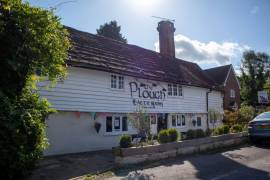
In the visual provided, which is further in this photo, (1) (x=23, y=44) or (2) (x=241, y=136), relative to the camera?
(2) (x=241, y=136)

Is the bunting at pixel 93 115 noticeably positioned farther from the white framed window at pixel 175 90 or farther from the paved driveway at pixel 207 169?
the white framed window at pixel 175 90

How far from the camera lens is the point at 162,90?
63.4ft

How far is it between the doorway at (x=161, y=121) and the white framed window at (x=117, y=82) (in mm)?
4661

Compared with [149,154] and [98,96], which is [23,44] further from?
[98,96]

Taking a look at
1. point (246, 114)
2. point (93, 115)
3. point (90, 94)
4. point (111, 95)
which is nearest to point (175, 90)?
point (246, 114)

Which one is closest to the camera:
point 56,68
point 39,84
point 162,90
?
point 56,68

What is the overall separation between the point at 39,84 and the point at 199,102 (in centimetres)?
1457

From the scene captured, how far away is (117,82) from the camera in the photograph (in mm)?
16312

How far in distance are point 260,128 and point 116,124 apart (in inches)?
317

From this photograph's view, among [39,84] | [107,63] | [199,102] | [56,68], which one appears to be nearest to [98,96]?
[107,63]

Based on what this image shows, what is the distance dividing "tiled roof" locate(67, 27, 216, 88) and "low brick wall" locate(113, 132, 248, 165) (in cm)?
602

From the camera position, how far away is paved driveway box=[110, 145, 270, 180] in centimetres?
753

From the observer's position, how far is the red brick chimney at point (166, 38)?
27094mm

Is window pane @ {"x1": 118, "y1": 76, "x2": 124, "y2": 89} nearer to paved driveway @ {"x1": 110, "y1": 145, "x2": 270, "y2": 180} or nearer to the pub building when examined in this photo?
the pub building
